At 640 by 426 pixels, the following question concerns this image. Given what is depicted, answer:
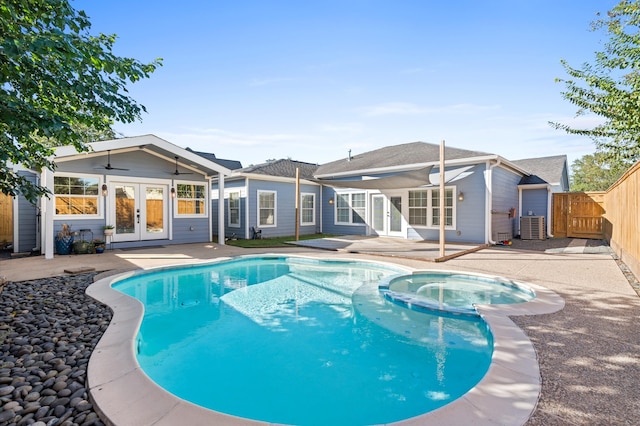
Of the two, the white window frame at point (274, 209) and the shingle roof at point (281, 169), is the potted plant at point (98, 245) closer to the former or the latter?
the white window frame at point (274, 209)

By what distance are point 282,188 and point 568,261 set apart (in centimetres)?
983

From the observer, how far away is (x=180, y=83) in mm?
10547

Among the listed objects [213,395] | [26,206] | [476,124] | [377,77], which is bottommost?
[213,395]

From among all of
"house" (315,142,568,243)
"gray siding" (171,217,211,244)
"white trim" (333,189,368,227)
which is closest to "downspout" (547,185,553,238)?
"house" (315,142,568,243)

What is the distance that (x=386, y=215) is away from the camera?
12789 millimetres

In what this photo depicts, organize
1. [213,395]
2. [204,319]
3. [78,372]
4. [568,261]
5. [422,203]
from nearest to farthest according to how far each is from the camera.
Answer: [78,372] → [213,395] → [204,319] → [568,261] → [422,203]

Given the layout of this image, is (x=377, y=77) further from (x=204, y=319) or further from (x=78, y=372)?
(x=78, y=372)

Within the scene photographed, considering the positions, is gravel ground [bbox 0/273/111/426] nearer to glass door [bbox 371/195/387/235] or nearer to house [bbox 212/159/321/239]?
house [bbox 212/159/321/239]

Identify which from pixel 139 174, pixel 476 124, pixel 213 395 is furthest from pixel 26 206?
pixel 476 124

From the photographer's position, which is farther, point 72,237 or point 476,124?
point 476,124

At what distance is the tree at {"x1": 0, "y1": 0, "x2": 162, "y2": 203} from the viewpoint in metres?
2.69

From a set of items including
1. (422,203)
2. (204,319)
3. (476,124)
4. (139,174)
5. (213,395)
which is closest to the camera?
(213,395)

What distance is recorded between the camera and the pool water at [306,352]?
2.64m

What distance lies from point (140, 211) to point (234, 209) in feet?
11.9
